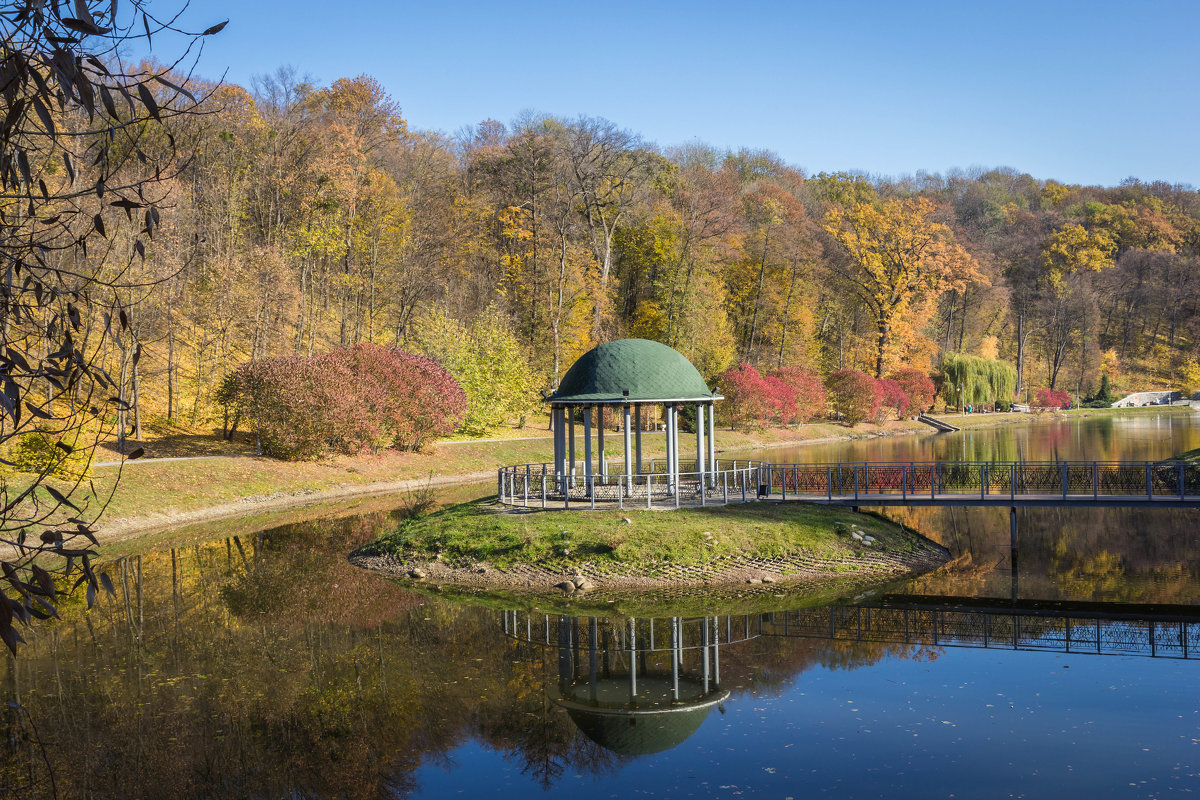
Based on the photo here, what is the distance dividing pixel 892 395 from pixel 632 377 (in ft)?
156

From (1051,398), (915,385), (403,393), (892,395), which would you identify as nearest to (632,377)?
(403,393)

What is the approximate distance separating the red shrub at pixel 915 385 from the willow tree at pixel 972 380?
5.76 meters

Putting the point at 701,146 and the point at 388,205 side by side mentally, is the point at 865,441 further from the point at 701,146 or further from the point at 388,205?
the point at 701,146

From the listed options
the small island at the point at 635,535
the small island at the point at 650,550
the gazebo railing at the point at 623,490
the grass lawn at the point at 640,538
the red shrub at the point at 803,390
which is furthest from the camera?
the red shrub at the point at 803,390

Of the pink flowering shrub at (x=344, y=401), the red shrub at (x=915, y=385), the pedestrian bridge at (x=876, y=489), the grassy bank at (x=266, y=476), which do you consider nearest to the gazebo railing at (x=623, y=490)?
the pedestrian bridge at (x=876, y=489)

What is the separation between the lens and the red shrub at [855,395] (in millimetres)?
65562

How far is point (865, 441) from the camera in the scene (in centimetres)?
6131

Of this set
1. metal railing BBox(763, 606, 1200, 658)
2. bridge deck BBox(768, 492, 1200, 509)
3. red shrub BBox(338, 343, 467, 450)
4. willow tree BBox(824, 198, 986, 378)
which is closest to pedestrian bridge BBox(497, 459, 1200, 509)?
bridge deck BBox(768, 492, 1200, 509)

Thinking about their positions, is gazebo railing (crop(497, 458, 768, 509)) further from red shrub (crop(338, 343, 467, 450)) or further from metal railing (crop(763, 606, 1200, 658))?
red shrub (crop(338, 343, 467, 450))

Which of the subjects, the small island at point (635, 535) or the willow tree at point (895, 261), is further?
the willow tree at point (895, 261)

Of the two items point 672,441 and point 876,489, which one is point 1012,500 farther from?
point 672,441

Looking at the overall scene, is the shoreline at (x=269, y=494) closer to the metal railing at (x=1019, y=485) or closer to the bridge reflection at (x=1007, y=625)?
the metal railing at (x=1019, y=485)

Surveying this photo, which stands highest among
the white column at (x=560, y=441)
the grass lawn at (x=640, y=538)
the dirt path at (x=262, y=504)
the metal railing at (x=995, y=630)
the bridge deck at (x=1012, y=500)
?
the white column at (x=560, y=441)

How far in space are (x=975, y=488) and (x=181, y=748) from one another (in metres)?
22.6
